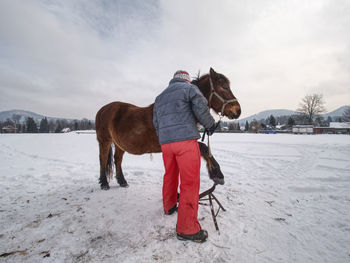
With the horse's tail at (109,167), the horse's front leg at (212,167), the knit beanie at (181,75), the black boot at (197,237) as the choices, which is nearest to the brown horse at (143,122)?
the horse's front leg at (212,167)

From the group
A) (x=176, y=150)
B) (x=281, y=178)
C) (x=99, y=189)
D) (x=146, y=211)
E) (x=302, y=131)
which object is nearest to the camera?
(x=176, y=150)

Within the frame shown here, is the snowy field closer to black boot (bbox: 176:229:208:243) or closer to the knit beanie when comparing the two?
black boot (bbox: 176:229:208:243)

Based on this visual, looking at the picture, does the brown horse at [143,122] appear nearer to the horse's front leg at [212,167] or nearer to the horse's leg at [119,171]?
the horse's front leg at [212,167]

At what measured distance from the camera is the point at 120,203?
314 cm

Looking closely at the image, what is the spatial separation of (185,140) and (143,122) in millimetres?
1334

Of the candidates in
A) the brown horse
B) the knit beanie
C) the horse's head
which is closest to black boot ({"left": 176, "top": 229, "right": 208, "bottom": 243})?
the brown horse

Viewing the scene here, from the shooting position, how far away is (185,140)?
2141 millimetres

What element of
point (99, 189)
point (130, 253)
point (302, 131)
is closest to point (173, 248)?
point (130, 253)

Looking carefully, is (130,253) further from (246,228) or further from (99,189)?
(99,189)

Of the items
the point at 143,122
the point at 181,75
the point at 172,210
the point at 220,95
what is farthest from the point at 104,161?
the point at 220,95

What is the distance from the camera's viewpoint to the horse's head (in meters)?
2.90

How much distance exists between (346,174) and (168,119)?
6.11 m

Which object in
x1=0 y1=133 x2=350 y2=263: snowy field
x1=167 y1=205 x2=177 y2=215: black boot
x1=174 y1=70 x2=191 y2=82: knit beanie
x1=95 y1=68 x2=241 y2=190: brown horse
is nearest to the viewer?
x1=0 y1=133 x2=350 y2=263: snowy field

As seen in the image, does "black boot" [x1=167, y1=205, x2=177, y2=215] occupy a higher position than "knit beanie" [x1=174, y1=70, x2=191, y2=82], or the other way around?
"knit beanie" [x1=174, y1=70, x2=191, y2=82]
